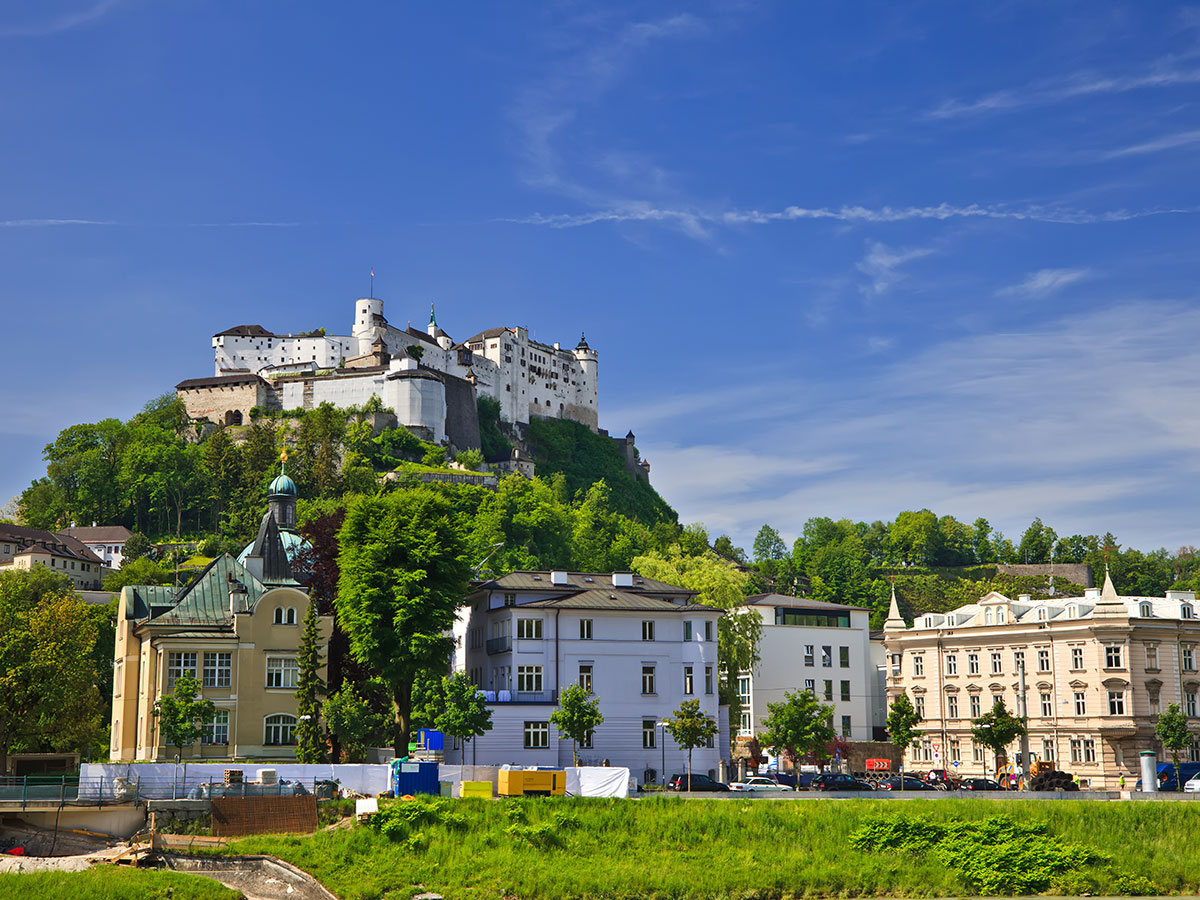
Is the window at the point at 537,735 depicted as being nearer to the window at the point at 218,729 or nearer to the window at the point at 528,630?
the window at the point at 528,630

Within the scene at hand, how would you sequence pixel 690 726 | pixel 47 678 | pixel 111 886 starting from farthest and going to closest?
pixel 47 678 → pixel 690 726 → pixel 111 886

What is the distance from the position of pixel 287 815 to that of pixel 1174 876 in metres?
29.0

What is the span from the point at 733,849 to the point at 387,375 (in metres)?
128

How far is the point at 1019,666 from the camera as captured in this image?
77.1m

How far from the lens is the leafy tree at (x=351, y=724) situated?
55.4 m

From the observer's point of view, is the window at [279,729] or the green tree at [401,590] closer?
the green tree at [401,590]

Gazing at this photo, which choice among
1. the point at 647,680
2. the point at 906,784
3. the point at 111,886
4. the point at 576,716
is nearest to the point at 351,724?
the point at 576,716

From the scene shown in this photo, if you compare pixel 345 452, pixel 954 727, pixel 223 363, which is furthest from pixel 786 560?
pixel 954 727

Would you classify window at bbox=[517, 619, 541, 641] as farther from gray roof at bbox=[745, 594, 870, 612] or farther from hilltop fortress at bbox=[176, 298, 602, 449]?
hilltop fortress at bbox=[176, 298, 602, 449]

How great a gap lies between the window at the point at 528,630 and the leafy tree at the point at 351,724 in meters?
8.26

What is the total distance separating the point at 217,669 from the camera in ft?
200

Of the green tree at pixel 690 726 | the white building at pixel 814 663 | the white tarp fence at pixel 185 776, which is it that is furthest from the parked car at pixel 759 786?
the white building at pixel 814 663

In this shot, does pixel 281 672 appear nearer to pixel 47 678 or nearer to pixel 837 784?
pixel 47 678

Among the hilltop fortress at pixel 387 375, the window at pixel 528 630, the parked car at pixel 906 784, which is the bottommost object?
the parked car at pixel 906 784
